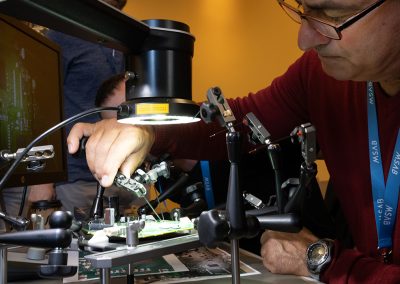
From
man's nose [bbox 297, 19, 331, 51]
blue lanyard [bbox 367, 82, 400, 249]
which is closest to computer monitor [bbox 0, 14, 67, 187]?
man's nose [bbox 297, 19, 331, 51]

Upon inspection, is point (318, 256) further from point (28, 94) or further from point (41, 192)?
point (41, 192)

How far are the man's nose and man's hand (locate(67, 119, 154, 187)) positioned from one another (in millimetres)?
357

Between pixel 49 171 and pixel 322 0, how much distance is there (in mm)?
886

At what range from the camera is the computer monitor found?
105cm

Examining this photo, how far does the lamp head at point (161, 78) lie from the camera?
0.70 meters

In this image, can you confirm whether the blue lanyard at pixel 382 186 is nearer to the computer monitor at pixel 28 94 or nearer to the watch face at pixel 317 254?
the watch face at pixel 317 254

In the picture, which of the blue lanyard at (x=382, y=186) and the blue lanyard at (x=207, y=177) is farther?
the blue lanyard at (x=207, y=177)

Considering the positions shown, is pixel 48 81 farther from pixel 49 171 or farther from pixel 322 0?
pixel 322 0

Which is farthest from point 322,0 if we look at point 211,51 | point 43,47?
point 211,51

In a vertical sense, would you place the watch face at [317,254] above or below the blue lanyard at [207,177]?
below

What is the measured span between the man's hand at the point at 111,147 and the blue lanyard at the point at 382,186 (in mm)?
486

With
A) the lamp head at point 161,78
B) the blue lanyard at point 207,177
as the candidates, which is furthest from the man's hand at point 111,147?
the blue lanyard at point 207,177

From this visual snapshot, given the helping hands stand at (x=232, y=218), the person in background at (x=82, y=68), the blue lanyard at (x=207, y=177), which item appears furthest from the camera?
the person in background at (x=82, y=68)

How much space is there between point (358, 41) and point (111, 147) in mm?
479
